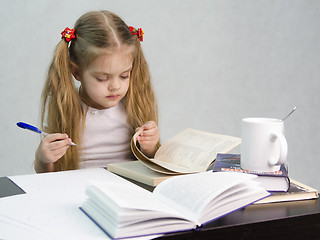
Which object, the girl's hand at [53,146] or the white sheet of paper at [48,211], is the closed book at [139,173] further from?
the girl's hand at [53,146]

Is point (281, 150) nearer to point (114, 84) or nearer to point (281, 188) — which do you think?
point (281, 188)

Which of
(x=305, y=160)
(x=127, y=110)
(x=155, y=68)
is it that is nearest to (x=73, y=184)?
(x=127, y=110)

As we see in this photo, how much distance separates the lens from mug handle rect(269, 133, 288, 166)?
91 centimetres

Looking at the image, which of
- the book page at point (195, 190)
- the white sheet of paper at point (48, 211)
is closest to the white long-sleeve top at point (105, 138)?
the white sheet of paper at point (48, 211)

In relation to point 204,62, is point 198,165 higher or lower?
lower

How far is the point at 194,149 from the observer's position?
3.99 ft

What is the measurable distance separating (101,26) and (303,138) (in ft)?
6.04

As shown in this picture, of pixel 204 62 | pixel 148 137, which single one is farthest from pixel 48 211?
pixel 204 62

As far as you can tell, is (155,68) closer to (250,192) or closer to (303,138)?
(303,138)

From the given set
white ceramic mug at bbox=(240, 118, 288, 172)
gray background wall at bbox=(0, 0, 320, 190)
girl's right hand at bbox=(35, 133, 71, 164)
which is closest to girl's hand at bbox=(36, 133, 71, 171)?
girl's right hand at bbox=(35, 133, 71, 164)

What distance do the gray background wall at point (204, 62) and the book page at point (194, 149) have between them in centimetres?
108

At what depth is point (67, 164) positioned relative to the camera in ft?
4.72

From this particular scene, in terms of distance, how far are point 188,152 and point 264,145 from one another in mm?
306

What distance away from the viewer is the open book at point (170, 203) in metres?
0.70
